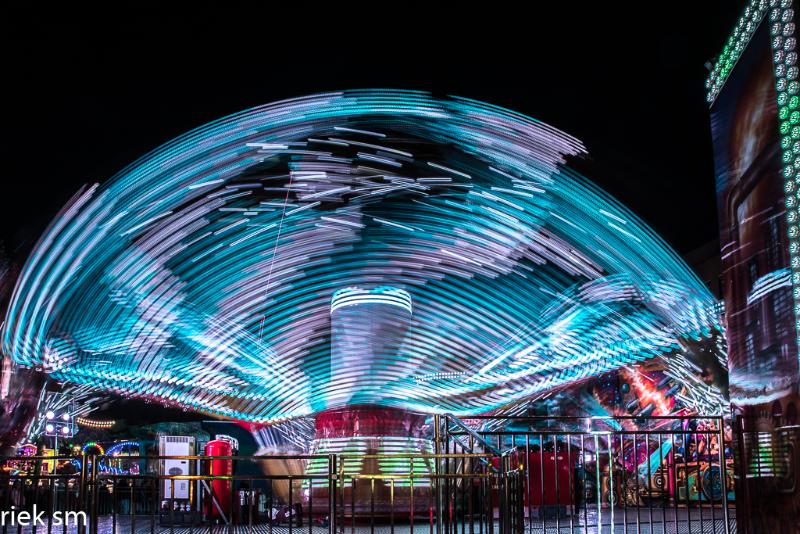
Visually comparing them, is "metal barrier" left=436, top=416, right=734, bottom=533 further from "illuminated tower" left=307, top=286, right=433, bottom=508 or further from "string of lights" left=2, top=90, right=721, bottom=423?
"string of lights" left=2, top=90, right=721, bottom=423

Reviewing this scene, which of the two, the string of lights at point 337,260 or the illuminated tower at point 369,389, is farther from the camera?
the string of lights at point 337,260

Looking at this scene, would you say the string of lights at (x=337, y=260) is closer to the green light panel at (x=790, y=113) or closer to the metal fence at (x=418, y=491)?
the metal fence at (x=418, y=491)

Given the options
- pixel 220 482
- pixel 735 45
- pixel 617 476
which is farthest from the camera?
pixel 617 476

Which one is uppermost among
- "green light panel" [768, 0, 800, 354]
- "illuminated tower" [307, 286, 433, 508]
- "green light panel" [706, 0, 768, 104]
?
"green light panel" [706, 0, 768, 104]

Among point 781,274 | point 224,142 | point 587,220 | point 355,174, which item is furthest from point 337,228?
point 781,274

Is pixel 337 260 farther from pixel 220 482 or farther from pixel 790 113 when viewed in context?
pixel 790 113

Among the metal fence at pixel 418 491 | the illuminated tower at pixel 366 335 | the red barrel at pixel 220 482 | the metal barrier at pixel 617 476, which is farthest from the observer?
the red barrel at pixel 220 482

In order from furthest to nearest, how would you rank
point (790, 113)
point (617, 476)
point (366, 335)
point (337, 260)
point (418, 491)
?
point (617, 476)
point (337, 260)
point (418, 491)
point (366, 335)
point (790, 113)

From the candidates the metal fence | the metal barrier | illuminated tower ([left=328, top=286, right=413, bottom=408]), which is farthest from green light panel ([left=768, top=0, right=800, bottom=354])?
illuminated tower ([left=328, top=286, right=413, bottom=408])

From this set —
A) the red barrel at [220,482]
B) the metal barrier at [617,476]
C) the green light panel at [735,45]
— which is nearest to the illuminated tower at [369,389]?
the metal barrier at [617,476]

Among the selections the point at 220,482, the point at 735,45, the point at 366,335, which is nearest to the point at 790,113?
the point at 735,45

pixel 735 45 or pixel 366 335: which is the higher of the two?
pixel 735 45

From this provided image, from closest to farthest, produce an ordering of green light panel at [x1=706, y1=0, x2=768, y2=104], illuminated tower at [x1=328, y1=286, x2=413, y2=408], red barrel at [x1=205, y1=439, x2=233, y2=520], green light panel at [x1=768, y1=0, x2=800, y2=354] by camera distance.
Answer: green light panel at [x1=768, y1=0, x2=800, y2=354] → green light panel at [x1=706, y1=0, x2=768, y2=104] → illuminated tower at [x1=328, y1=286, x2=413, y2=408] → red barrel at [x1=205, y1=439, x2=233, y2=520]

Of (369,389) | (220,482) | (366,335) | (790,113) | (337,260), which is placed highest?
(337,260)
